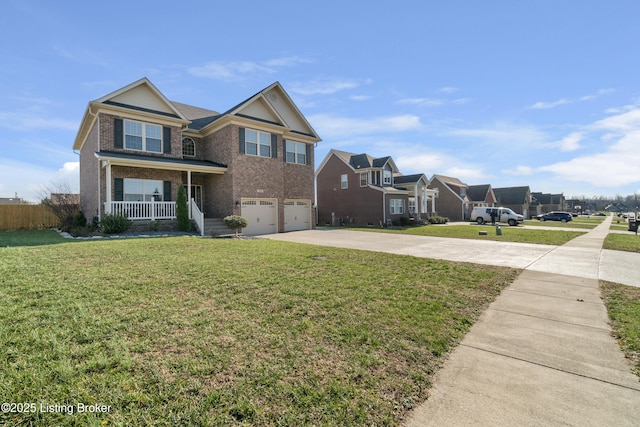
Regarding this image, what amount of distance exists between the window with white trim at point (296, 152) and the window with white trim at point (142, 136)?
8333mm

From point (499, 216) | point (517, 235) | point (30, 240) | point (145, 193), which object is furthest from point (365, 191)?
point (30, 240)

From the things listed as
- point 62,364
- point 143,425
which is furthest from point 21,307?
point 143,425

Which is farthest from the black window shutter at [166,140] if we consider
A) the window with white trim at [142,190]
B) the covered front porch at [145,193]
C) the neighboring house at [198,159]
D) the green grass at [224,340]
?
the green grass at [224,340]

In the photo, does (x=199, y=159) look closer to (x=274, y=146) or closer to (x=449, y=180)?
(x=274, y=146)

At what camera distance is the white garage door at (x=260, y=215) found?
1900 centimetres

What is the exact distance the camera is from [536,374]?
329 centimetres

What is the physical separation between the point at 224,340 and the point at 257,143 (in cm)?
1710

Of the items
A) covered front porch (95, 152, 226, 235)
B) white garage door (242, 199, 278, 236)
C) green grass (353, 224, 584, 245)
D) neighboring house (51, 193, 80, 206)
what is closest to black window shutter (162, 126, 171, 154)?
covered front porch (95, 152, 226, 235)

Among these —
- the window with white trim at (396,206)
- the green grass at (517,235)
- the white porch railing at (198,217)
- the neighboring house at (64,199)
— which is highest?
the neighboring house at (64,199)

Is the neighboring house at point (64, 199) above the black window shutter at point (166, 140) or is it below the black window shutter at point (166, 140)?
below

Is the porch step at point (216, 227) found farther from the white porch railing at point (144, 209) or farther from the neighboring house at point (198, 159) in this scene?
the white porch railing at point (144, 209)

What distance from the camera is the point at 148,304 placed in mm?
4695

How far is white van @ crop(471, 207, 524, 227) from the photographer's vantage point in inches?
1249

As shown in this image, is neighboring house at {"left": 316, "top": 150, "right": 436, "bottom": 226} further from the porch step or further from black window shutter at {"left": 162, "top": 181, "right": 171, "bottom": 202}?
black window shutter at {"left": 162, "top": 181, "right": 171, "bottom": 202}
